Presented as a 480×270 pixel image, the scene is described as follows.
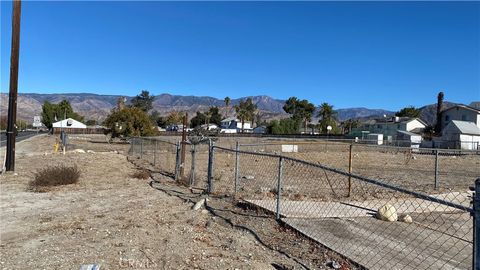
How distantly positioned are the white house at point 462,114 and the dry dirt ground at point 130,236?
3164 inches

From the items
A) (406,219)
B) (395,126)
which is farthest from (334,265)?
(395,126)

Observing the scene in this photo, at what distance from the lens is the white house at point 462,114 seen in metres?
79.1

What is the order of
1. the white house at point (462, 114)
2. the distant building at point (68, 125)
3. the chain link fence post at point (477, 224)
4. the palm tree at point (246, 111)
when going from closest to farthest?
the chain link fence post at point (477, 224), the white house at point (462, 114), the distant building at point (68, 125), the palm tree at point (246, 111)

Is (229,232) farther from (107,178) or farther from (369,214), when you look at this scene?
(107,178)

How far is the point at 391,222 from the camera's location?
826 cm

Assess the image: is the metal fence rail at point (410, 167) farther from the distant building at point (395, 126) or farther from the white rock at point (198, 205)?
the distant building at point (395, 126)

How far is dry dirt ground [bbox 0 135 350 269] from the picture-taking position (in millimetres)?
5836

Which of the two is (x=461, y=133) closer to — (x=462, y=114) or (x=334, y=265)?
(x=462, y=114)

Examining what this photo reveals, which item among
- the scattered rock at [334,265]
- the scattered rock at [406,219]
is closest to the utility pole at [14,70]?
the scattered rock at [406,219]

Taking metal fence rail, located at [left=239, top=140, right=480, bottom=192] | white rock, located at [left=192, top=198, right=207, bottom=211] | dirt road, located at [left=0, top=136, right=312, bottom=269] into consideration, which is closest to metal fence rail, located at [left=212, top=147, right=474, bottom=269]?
white rock, located at [left=192, top=198, right=207, bottom=211]

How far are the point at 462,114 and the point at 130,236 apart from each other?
8569cm

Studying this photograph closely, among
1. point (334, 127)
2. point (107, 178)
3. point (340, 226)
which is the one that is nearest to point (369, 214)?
point (340, 226)

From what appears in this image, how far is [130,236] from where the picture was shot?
7.09 m

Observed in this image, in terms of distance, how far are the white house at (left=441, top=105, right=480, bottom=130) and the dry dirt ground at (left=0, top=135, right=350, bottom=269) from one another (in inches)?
3164
